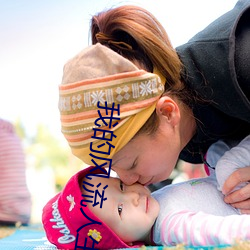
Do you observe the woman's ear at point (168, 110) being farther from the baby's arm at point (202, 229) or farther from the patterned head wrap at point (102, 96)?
the baby's arm at point (202, 229)

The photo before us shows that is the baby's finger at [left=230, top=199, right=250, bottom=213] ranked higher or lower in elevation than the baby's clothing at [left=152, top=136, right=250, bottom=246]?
lower

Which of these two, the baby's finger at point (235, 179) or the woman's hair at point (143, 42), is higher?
the woman's hair at point (143, 42)

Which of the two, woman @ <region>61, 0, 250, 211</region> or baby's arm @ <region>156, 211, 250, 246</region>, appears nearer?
baby's arm @ <region>156, 211, 250, 246</region>

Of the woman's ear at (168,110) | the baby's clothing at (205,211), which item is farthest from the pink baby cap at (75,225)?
the woman's ear at (168,110)

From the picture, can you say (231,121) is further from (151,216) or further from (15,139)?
(15,139)

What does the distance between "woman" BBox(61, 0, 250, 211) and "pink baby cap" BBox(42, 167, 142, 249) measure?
3.3 inches

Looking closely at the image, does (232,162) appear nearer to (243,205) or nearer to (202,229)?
(243,205)

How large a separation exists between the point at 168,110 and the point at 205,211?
0.23m

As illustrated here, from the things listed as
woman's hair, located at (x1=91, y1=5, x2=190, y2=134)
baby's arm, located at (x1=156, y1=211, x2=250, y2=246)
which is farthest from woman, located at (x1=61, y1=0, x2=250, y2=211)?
baby's arm, located at (x1=156, y1=211, x2=250, y2=246)

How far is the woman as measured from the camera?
0.96 meters

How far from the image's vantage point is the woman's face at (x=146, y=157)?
979 millimetres

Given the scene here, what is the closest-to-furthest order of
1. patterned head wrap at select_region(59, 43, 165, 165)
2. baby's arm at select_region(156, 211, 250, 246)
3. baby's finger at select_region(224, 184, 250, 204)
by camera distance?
baby's arm at select_region(156, 211, 250, 246) → patterned head wrap at select_region(59, 43, 165, 165) → baby's finger at select_region(224, 184, 250, 204)

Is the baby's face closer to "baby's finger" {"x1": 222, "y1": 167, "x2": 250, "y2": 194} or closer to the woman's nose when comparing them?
the woman's nose

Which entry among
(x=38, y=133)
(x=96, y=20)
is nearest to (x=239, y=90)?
(x=96, y=20)
